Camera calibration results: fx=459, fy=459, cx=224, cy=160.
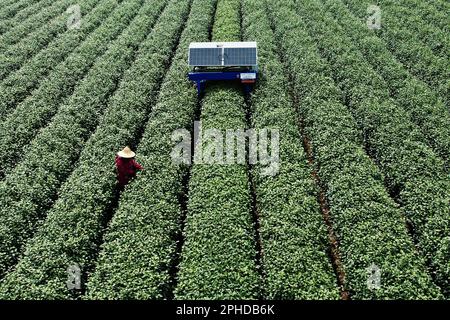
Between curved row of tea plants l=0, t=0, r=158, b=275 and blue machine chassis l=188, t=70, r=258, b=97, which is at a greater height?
blue machine chassis l=188, t=70, r=258, b=97

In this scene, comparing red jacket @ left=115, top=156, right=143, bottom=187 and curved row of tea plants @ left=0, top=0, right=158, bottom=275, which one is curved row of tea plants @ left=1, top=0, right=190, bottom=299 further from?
curved row of tea plants @ left=0, top=0, right=158, bottom=275

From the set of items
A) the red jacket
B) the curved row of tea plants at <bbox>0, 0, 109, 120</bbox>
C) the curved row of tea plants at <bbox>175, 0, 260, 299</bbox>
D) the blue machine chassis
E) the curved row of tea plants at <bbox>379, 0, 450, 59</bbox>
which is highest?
the curved row of tea plants at <bbox>379, 0, 450, 59</bbox>

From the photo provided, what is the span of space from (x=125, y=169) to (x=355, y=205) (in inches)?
279

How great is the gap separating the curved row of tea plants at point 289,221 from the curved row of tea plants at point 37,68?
10.5 m

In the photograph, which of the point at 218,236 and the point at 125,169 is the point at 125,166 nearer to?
the point at 125,169

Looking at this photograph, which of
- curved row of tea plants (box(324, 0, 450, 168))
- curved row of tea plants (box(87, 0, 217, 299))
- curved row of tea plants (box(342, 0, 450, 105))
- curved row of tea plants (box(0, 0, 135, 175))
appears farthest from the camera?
curved row of tea plants (box(342, 0, 450, 105))

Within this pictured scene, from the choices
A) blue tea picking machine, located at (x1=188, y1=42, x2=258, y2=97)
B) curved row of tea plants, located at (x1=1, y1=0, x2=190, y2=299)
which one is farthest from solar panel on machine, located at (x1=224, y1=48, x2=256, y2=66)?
curved row of tea plants, located at (x1=1, y1=0, x2=190, y2=299)

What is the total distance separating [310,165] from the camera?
15.8m

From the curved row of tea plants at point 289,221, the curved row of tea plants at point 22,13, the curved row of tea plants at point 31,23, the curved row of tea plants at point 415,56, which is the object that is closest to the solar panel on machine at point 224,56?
the curved row of tea plants at point 289,221

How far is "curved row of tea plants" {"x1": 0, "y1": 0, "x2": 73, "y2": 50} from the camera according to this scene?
2723cm

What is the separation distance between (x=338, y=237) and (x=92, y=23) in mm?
23121

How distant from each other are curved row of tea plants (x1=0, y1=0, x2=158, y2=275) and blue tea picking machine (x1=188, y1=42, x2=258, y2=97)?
13.7 feet
